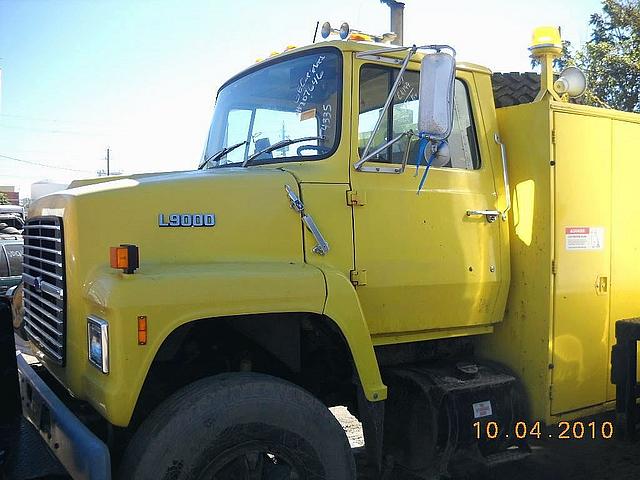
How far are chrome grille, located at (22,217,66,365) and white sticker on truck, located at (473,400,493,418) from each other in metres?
2.27

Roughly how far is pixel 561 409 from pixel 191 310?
257 centimetres

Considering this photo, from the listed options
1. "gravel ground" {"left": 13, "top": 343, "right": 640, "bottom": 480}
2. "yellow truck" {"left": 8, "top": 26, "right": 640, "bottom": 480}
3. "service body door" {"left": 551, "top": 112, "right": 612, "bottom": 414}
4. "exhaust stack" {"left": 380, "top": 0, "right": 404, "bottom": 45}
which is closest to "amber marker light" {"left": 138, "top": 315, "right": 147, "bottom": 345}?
"yellow truck" {"left": 8, "top": 26, "right": 640, "bottom": 480}

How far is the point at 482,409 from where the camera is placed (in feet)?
12.0

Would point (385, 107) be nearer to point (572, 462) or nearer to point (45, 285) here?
point (45, 285)

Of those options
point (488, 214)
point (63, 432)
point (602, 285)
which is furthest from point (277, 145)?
point (602, 285)

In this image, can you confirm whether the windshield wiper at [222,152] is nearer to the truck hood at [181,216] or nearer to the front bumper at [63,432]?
the truck hood at [181,216]

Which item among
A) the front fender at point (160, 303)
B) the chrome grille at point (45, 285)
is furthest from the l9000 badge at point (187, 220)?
the chrome grille at point (45, 285)

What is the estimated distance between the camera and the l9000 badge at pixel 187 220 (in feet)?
9.66

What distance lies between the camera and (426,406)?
3580 mm

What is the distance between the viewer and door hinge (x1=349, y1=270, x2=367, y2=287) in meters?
3.32

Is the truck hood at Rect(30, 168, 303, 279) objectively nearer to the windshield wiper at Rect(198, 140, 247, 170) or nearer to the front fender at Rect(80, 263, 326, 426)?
the front fender at Rect(80, 263, 326, 426)

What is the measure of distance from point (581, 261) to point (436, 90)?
1.70 m

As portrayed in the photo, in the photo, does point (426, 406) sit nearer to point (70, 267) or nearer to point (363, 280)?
point (363, 280)

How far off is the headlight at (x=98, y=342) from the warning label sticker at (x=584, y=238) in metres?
2.83
